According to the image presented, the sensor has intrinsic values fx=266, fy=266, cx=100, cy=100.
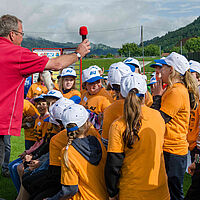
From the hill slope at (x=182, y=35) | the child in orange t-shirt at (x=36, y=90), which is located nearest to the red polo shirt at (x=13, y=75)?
the child in orange t-shirt at (x=36, y=90)

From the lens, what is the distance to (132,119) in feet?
7.43

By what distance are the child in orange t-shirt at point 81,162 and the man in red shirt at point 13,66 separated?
0.47 m

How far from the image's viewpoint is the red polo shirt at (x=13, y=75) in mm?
2373

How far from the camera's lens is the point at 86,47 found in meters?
2.80

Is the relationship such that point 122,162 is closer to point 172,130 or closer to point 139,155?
point 139,155

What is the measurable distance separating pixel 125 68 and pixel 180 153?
1281mm

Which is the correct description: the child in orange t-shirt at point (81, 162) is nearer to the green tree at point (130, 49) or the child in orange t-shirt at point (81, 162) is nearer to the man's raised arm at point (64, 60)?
the man's raised arm at point (64, 60)

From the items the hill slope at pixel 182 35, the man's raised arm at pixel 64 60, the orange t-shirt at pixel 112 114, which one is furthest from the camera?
the hill slope at pixel 182 35

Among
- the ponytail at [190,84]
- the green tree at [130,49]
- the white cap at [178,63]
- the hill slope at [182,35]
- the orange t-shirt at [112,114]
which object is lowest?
the orange t-shirt at [112,114]

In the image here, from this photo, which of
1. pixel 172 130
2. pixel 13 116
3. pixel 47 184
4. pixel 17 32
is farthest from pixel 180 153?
pixel 17 32

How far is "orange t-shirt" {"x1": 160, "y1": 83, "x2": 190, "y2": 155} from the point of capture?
293cm

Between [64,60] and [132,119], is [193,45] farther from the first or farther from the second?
Result: [132,119]

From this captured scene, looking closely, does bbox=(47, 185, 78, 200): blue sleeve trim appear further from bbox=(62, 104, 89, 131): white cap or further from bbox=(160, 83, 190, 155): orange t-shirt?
bbox=(160, 83, 190, 155): orange t-shirt

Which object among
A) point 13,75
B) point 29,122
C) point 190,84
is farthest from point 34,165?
point 190,84
